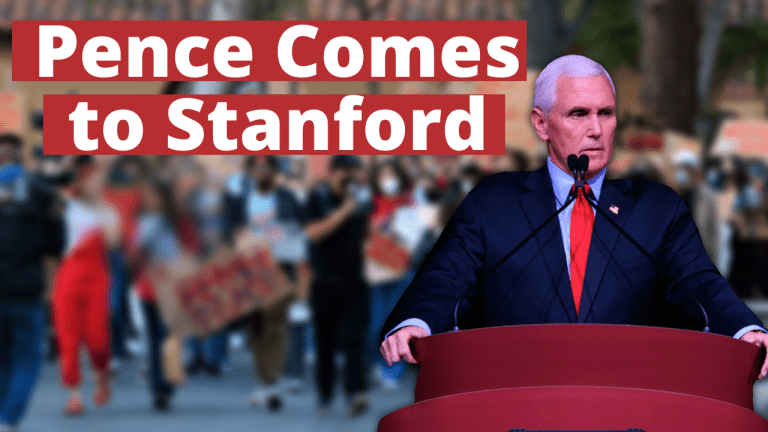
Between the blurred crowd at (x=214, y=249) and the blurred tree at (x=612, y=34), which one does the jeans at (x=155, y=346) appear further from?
the blurred tree at (x=612, y=34)

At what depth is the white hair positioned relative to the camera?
3049mm

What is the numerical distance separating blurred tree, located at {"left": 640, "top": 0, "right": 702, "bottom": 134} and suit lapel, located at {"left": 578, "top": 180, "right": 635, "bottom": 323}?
43.3 ft

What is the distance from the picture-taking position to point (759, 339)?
8.68 feet

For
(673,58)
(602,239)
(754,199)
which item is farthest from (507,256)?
(673,58)

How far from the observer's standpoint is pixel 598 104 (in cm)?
302

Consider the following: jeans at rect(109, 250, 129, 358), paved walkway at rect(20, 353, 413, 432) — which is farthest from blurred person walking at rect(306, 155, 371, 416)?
jeans at rect(109, 250, 129, 358)

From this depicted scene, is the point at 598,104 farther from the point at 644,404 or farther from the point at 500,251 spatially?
the point at 644,404

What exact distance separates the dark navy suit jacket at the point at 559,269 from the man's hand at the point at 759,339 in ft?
0.76

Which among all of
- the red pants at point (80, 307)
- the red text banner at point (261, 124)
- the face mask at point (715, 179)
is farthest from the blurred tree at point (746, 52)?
the red pants at point (80, 307)

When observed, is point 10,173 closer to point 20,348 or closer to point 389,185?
point 20,348

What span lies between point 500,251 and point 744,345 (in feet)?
2.30

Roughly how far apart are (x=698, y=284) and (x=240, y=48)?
9325 millimetres

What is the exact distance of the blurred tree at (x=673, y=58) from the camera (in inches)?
623

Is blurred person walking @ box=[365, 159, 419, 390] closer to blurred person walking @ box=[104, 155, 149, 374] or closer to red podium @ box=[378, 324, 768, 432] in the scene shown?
blurred person walking @ box=[104, 155, 149, 374]
